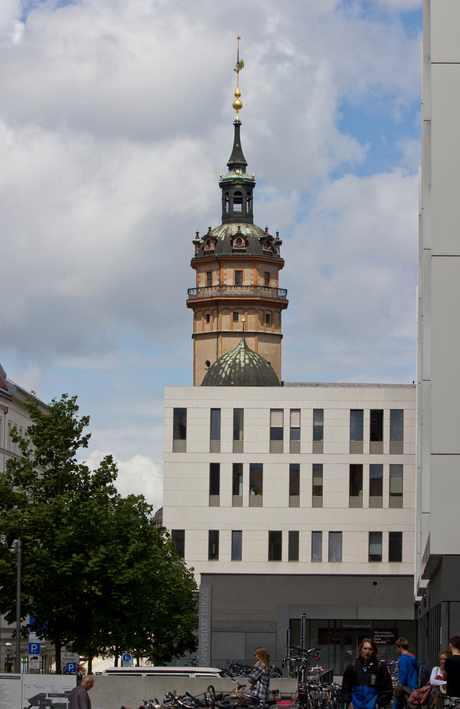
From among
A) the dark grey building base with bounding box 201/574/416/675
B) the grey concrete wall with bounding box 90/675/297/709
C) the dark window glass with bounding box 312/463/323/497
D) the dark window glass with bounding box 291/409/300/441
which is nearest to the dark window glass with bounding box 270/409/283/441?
the dark window glass with bounding box 291/409/300/441

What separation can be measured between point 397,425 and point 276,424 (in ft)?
21.5

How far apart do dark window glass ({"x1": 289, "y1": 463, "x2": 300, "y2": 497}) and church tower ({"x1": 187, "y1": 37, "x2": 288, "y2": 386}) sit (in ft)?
161

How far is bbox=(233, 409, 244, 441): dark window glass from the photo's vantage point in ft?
203

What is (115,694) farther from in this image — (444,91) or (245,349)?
(245,349)

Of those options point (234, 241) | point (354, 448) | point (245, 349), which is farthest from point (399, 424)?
point (234, 241)

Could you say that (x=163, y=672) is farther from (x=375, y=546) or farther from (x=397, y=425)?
(x=397, y=425)

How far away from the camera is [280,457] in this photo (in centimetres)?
6175

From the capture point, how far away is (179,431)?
62.2 m

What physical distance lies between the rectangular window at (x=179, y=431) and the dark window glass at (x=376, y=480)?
1022 cm

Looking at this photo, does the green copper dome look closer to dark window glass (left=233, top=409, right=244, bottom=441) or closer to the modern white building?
dark window glass (left=233, top=409, right=244, bottom=441)

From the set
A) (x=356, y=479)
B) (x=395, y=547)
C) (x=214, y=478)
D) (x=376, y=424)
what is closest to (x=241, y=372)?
(x=214, y=478)

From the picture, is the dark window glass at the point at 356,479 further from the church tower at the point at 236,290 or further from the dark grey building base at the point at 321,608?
the church tower at the point at 236,290

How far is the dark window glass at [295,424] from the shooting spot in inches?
2447

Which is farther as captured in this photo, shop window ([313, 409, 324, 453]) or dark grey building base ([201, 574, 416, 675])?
shop window ([313, 409, 324, 453])
